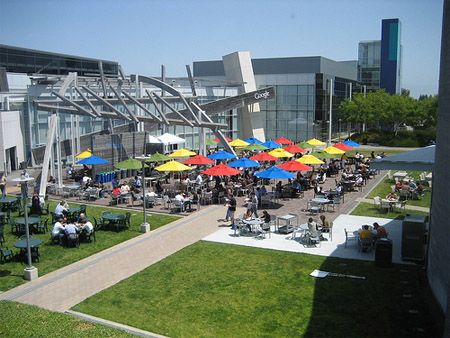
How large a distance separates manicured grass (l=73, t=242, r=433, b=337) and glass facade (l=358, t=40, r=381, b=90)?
320ft

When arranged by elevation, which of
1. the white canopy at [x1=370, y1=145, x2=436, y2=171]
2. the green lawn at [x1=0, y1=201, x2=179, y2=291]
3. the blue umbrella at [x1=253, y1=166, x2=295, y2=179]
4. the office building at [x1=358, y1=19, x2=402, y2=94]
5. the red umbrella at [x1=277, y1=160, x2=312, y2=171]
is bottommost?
the green lawn at [x1=0, y1=201, x2=179, y2=291]

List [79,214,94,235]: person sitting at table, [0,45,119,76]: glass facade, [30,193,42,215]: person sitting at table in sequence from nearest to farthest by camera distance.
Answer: [79,214,94,235]: person sitting at table < [30,193,42,215]: person sitting at table < [0,45,119,76]: glass facade

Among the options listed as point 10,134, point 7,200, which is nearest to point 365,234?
point 7,200

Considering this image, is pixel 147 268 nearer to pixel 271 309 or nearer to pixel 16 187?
pixel 271 309

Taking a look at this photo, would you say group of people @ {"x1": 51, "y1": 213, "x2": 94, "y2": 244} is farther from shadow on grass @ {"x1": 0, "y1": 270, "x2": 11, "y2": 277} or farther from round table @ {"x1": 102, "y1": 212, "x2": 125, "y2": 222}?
shadow on grass @ {"x1": 0, "y1": 270, "x2": 11, "y2": 277}

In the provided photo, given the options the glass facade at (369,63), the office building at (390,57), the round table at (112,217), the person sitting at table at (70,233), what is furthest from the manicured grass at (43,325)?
the glass facade at (369,63)

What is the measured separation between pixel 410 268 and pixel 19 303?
11.3 meters

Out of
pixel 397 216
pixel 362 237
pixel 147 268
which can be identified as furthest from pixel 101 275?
pixel 397 216

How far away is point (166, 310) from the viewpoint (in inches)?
442

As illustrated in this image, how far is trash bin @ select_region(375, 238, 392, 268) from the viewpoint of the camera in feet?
46.3

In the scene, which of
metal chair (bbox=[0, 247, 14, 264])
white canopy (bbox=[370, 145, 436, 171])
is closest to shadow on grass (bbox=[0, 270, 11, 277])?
metal chair (bbox=[0, 247, 14, 264])

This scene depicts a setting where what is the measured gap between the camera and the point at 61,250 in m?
16.1

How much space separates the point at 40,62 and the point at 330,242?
2087 inches

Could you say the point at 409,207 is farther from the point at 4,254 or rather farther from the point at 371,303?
the point at 4,254
